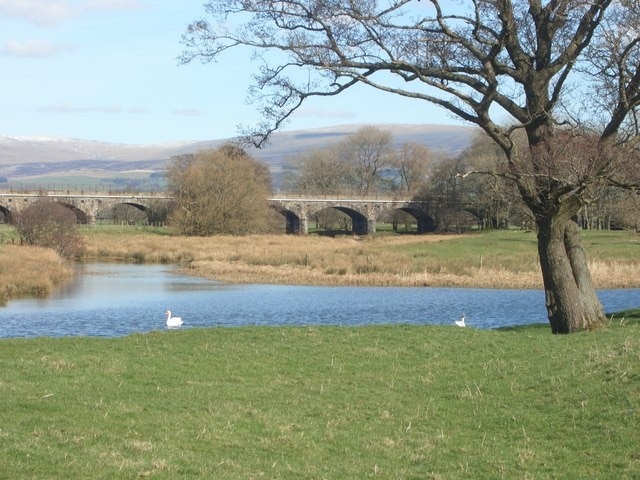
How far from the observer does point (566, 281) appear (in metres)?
19.5

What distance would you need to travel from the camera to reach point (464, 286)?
43.4 meters

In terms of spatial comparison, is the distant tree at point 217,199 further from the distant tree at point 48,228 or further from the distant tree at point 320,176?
the distant tree at point 320,176

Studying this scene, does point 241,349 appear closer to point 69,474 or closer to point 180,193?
point 69,474

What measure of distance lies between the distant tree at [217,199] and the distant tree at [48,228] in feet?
56.2

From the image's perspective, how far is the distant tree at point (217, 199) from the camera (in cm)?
7800

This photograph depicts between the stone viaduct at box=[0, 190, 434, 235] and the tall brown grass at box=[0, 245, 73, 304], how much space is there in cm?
4458

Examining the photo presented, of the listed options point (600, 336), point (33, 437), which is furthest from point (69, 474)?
point (600, 336)

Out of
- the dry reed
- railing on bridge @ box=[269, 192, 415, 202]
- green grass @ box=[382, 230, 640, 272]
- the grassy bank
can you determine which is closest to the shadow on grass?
the dry reed

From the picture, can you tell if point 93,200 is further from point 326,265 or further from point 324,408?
point 324,408

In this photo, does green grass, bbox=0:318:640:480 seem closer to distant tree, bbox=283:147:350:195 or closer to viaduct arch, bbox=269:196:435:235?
viaduct arch, bbox=269:196:435:235

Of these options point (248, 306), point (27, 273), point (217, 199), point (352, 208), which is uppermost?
point (217, 199)

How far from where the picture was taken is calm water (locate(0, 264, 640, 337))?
28.3 meters

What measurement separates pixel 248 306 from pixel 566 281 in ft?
55.6

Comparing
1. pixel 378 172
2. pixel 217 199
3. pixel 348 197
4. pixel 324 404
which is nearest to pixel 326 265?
pixel 217 199
